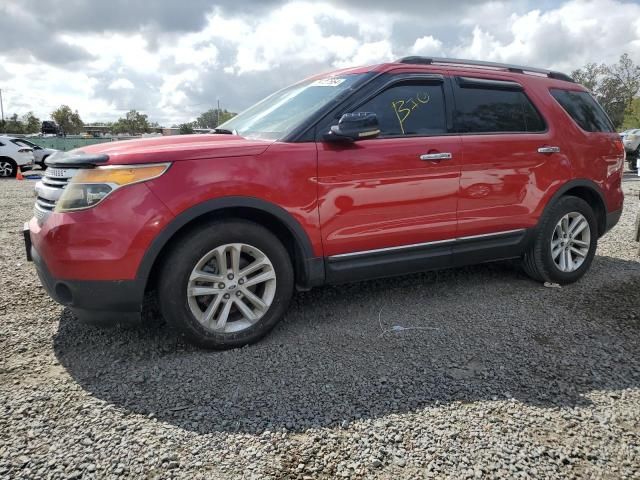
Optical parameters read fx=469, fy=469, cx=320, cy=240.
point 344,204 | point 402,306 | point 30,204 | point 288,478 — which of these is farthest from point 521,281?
point 30,204

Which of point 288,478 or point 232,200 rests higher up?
point 232,200

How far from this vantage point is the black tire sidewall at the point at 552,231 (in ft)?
14.0

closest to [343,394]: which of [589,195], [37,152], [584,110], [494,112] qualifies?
[494,112]

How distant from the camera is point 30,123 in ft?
261

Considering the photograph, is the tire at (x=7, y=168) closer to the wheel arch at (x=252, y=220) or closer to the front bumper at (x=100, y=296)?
the front bumper at (x=100, y=296)

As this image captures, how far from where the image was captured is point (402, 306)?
3898 mm

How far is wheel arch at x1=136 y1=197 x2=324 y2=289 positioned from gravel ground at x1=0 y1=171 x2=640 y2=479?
482 mm

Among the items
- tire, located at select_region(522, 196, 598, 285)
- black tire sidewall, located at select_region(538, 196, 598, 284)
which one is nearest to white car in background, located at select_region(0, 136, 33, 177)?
tire, located at select_region(522, 196, 598, 285)

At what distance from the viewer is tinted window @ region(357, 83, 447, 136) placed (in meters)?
3.46

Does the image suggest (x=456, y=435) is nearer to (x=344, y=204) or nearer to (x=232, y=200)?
(x=344, y=204)

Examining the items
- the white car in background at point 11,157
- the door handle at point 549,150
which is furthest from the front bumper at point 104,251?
the white car in background at point 11,157

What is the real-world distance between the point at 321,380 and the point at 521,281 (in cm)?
268

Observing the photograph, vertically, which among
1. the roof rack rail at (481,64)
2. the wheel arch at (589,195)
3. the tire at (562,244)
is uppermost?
the roof rack rail at (481,64)

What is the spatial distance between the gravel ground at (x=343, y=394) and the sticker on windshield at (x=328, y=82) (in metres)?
1.77
